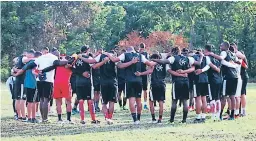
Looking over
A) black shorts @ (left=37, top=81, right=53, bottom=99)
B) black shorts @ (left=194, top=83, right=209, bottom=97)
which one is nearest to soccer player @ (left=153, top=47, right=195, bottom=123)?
black shorts @ (left=194, top=83, right=209, bottom=97)

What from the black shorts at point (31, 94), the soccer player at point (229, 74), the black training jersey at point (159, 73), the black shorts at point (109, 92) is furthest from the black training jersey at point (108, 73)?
the soccer player at point (229, 74)

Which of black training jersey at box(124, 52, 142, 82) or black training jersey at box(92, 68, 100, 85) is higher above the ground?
black training jersey at box(124, 52, 142, 82)

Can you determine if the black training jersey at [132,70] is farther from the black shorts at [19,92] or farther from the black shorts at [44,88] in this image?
the black shorts at [19,92]

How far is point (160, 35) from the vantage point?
196ft

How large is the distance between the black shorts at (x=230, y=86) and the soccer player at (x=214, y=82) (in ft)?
0.56

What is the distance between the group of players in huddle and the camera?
15.1 meters

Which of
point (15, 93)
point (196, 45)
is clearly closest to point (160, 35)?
point (196, 45)

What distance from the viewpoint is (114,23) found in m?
67.2

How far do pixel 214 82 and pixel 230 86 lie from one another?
1.53ft

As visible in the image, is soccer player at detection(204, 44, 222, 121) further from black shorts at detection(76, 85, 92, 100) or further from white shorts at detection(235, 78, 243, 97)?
black shorts at detection(76, 85, 92, 100)

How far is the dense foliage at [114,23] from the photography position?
2394 inches

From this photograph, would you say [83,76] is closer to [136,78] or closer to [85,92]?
[85,92]

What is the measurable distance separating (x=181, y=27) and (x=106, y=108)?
5690 centimetres

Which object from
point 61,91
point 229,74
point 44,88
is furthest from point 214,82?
point 44,88
